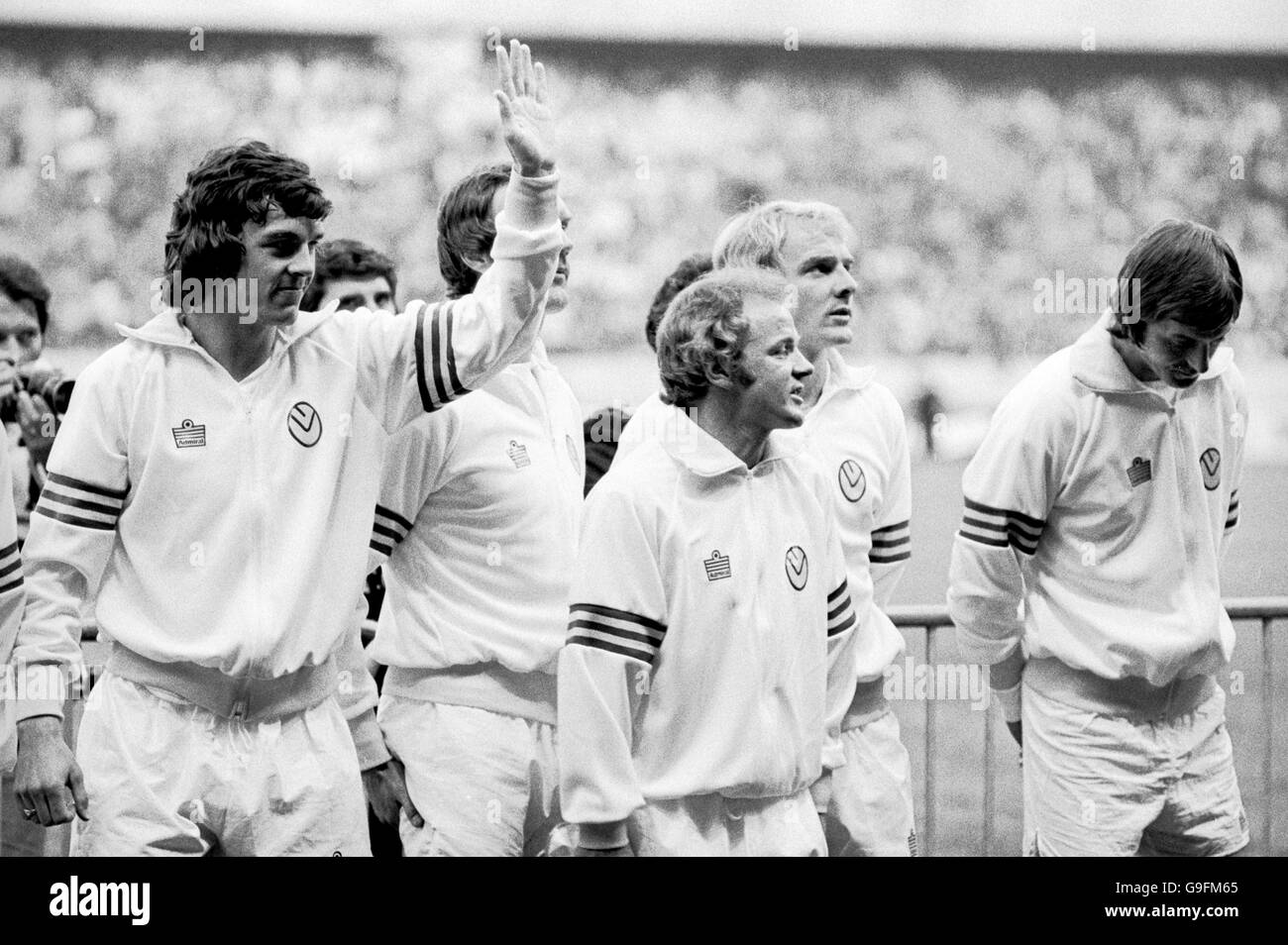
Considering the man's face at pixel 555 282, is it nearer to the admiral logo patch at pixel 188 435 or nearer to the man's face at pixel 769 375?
the man's face at pixel 769 375

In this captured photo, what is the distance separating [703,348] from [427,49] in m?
5.39

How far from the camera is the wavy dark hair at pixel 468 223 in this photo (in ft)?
8.26

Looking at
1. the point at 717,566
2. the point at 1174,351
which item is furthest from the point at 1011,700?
the point at 717,566

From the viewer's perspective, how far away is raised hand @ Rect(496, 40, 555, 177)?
2.08 metres

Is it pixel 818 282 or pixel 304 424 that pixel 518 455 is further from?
pixel 818 282

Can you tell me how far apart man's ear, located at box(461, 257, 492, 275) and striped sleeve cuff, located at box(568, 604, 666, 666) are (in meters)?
0.66

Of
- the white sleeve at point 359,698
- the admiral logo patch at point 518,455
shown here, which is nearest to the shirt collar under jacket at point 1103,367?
the admiral logo patch at point 518,455

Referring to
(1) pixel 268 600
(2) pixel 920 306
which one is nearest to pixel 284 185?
(1) pixel 268 600

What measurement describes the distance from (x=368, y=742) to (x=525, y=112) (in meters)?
0.96

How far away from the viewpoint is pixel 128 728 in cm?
209

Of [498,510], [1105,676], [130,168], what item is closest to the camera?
[498,510]

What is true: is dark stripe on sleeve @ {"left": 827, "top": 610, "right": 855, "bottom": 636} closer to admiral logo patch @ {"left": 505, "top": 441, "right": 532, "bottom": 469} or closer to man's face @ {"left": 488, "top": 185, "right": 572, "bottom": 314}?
admiral logo patch @ {"left": 505, "top": 441, "right": 532, "bottom": 469}
